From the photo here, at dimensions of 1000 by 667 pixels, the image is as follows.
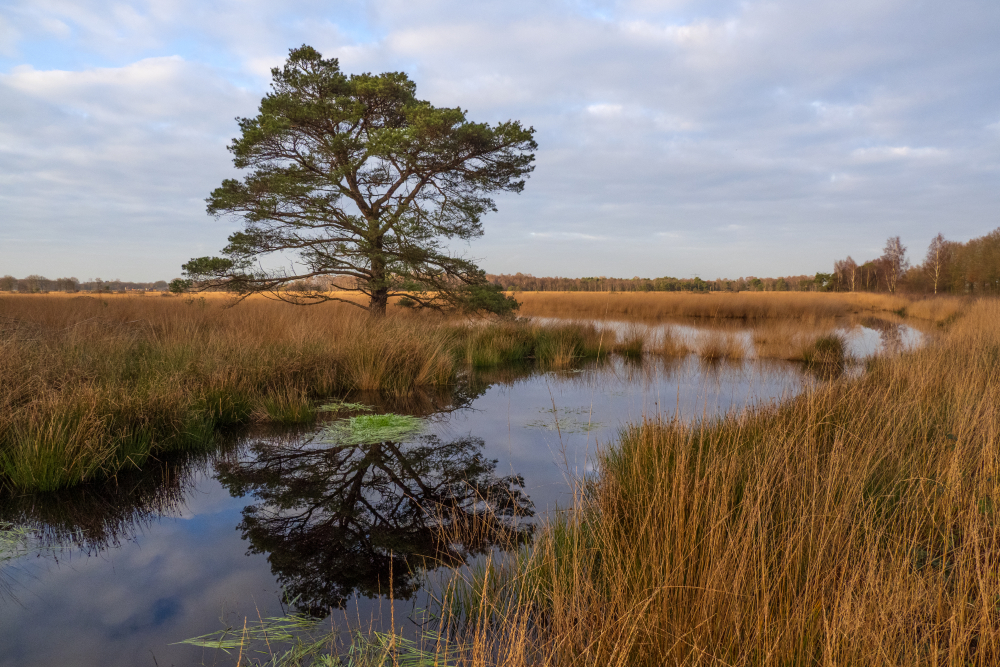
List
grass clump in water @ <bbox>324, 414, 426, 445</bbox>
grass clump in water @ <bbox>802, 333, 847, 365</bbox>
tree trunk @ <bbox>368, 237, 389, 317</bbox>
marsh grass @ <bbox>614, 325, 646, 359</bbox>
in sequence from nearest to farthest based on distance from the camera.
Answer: grass clump in water @ <bbox>324, 414, 426, 445</bbox>
grass clump in water @ <bbox>802, 333, 847, 365</bbox>
tree trunk @ <bbox>368, 237, 389, 317</bbox>
marsh grass @ <bbox>614, 325, 646, 359</bbox>

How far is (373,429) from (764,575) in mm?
4601

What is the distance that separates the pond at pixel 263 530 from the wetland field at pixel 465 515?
19 millimetres

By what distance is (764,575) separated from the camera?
1655mm

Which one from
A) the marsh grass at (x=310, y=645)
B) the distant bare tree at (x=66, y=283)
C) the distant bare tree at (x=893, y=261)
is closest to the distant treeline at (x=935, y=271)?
the distant bare tree at (x=893, y=261)

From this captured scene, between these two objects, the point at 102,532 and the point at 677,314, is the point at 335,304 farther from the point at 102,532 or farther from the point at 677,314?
the point at 677,314

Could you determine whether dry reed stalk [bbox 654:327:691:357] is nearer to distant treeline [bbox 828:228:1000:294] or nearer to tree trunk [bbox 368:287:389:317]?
tree trunk [bbox 368:287:389:317]

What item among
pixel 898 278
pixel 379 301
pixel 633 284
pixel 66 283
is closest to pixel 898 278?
pixel 898 278

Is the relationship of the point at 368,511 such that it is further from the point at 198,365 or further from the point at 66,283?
the point at 66,283

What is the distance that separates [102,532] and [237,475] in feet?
3.70

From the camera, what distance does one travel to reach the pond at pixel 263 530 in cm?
240

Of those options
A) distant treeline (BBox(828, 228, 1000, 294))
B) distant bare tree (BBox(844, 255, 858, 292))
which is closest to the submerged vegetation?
distant treeline (BBox(828, 228, 1000, 294))

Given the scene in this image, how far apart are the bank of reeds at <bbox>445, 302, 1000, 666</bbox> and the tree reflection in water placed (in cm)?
49

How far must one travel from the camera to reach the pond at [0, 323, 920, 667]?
2402 mm

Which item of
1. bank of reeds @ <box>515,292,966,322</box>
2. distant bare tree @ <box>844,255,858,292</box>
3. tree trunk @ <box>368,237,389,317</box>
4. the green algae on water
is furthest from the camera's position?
distant bare tree @ <box>844,255,858,292</box>
